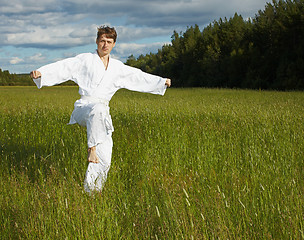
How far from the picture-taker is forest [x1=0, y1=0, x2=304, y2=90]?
37.9 meters

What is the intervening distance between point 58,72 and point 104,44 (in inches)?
27.2

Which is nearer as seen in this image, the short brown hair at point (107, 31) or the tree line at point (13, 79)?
the short brown hair at point (107, 31)

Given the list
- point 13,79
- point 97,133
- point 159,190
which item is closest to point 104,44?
point 97,133

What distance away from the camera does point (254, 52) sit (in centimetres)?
4419

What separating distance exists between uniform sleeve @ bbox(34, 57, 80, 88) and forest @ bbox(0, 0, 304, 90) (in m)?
33.5

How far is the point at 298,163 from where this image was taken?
5016 millimetres

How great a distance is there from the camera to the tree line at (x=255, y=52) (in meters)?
37.9

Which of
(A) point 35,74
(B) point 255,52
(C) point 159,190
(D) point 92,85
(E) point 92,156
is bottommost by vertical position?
(C) point 159,190

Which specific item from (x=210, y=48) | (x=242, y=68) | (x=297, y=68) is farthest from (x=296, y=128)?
(x=210, y=48)

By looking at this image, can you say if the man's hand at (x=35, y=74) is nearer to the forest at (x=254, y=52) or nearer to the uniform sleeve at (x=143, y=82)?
the uniform sleeve at (x=143, y=82)

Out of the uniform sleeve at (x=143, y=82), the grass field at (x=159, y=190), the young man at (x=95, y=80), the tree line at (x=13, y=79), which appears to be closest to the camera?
the grass field at (x=159, y=190)

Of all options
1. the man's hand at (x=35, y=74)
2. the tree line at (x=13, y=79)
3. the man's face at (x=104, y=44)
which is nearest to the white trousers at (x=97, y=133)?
the man's hand at (x=35, y=74)

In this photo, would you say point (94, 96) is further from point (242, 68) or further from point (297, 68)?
point (242, 68)

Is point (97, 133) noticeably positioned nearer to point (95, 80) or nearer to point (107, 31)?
point (95, 80)
